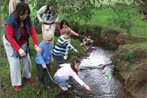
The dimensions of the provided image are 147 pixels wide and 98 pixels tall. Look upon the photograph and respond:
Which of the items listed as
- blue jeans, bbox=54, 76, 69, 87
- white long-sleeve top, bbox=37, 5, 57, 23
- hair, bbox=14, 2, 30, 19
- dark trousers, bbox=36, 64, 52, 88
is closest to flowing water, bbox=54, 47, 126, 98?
blue jeans, bbox=54, 76, 69, 87

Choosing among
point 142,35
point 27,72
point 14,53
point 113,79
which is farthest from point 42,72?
point 142,35

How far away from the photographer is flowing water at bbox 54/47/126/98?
7.08 metres

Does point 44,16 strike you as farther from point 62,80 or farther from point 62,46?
point 62,80

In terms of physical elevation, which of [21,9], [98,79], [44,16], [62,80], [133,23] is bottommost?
[98,79]

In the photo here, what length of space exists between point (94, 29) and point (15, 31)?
25.5ft

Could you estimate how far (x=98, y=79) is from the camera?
8.26m

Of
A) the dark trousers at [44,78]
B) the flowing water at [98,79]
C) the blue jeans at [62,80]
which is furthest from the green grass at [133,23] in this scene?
the dark trousers at [44,78]

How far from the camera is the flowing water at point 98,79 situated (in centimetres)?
708

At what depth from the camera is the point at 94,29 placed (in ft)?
42.4

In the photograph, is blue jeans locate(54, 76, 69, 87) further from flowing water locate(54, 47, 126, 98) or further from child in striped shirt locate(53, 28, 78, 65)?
child in striped shirt locate(53, 28, 78, 65)

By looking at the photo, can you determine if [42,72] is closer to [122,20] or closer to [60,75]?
[60,75]

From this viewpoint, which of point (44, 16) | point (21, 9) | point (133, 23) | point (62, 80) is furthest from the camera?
point (133, 23)

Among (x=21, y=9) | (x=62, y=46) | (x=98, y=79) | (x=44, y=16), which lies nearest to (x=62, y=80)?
(x=62, y=46)

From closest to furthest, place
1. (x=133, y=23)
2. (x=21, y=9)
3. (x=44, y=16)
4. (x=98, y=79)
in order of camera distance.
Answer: (x=21, y=9), (x=44, y=16), (x=98, y=79), (x=133, y=23)
